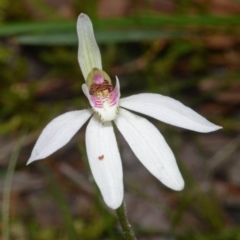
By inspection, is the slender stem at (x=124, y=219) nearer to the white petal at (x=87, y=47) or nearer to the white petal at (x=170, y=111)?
the white petal at (x=170, y=111)

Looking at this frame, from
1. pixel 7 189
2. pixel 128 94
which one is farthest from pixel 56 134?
pixel 128 94

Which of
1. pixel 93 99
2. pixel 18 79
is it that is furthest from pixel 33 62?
pixel 93 99

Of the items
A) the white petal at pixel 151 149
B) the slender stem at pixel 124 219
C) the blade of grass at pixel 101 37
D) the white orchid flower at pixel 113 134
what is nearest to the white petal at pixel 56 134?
the white orchid flower at pixel 113 134

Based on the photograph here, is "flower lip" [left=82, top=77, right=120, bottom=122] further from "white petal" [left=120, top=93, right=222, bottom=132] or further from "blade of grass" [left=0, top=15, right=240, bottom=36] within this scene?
"blade of grass" [left=0, top=15, right=240, bottom=36]

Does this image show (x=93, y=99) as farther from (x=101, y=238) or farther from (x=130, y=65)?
(x=130, y=65)

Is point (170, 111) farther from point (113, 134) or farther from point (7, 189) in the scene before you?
point (7, 189)

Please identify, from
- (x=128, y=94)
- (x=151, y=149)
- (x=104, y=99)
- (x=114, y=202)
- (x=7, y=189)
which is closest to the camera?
(x=114, y=202)

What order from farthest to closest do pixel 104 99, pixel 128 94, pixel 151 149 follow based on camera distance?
1. pixel 128 94
2. pixel 104 99
3. pixel 151 149
